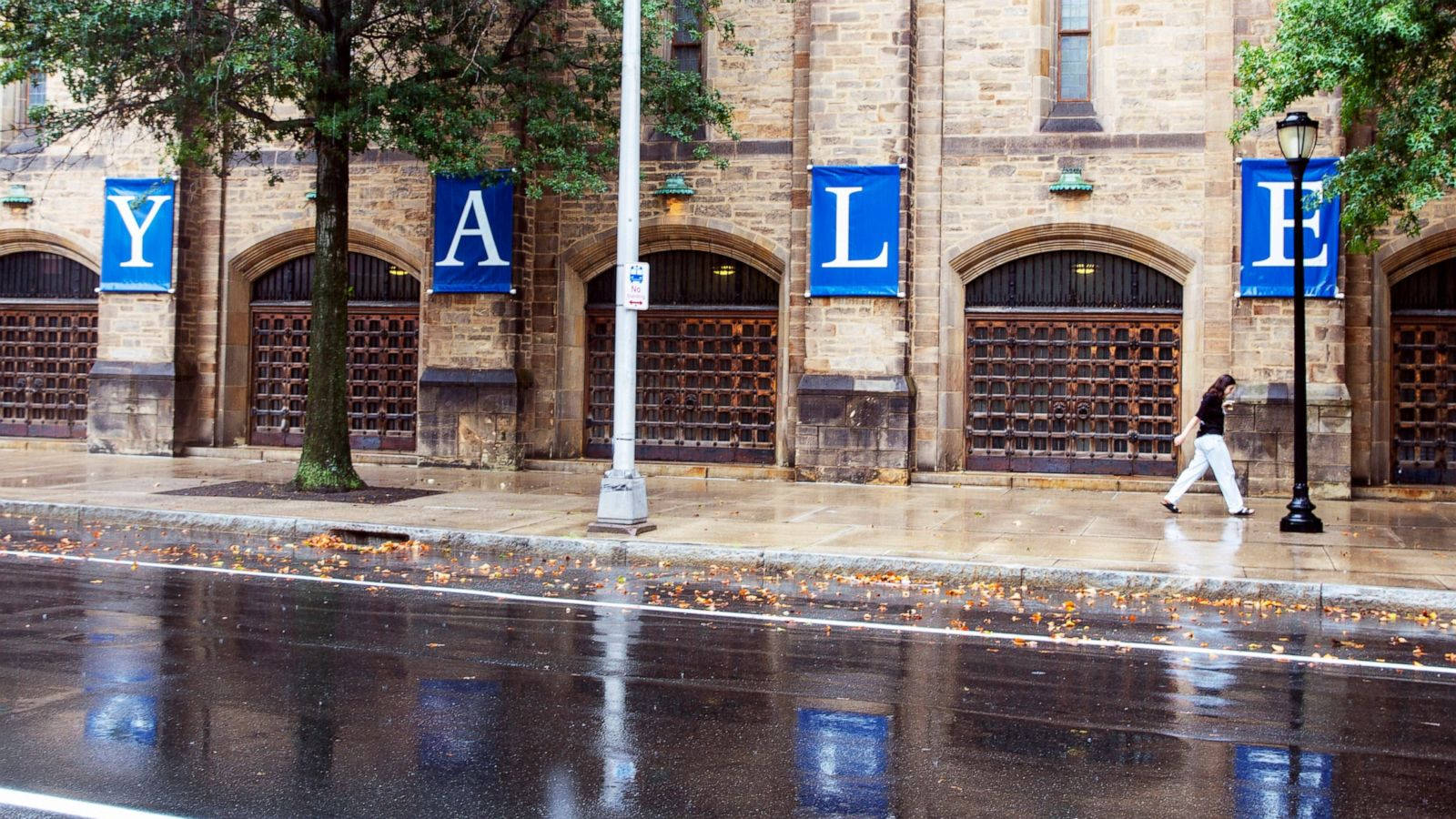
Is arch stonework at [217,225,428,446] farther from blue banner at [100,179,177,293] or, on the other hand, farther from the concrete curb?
the concrete curb

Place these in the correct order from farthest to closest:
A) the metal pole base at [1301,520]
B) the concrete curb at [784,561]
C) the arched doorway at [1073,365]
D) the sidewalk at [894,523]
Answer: the arched doorway at [1073,365], the metal pole base at [1301,520], the sidewalk at [894,523], the concrete curb at [784,561]

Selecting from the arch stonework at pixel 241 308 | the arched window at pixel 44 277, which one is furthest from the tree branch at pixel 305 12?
the arched window at pixel 44 277

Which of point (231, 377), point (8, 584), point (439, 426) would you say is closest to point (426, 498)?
point (439, 426)

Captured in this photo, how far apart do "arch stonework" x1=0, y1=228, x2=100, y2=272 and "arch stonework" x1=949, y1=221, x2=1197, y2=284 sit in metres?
14.4

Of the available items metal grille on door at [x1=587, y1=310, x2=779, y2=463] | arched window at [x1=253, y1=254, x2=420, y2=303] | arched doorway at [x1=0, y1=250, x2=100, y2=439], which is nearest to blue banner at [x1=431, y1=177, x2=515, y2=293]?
arched window at [x1=253, y1=254, x2=420, y2=303]

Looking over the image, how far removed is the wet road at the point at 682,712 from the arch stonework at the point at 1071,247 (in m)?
9.43

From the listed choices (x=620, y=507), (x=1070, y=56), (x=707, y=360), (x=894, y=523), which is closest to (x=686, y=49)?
(x=707, y=360)

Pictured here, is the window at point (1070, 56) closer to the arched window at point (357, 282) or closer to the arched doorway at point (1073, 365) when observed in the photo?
the arched doorway at point (1073, 365)

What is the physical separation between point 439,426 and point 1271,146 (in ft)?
40.3

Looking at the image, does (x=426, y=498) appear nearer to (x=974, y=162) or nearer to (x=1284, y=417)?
(x=974, y=162)

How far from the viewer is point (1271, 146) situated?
16625mm

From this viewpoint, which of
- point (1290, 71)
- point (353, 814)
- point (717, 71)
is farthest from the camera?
point (717, 71)

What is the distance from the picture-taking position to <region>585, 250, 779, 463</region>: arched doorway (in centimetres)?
1889

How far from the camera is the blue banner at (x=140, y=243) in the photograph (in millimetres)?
20328
